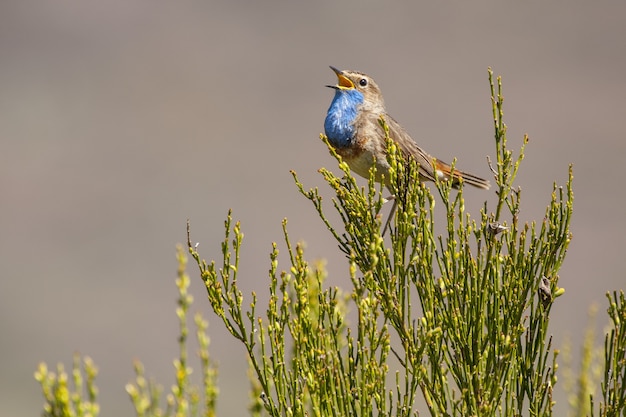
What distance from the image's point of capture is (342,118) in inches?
324

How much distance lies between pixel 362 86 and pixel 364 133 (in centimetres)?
105

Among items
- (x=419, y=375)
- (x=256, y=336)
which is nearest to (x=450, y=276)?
(x=419, y=375)

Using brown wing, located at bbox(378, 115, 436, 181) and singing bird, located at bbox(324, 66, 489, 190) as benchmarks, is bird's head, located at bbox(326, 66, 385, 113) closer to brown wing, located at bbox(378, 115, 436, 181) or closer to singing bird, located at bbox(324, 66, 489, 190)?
singing bird, located at bbox(324, 66, 489, 190)

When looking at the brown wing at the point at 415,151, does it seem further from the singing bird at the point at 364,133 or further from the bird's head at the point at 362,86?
the bird's head at the point at 362,86

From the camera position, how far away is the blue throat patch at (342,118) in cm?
803

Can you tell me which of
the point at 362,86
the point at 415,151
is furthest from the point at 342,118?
the point at 362,86

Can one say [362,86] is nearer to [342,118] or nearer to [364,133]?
[342,118]

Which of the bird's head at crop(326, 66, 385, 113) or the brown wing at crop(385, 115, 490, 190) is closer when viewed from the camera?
the brown wing at crop(385, 115, 490, 190)

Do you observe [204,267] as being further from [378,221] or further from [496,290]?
[496,290]

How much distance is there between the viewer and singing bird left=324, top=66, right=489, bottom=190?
7887mm

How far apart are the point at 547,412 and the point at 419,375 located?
786 millimetres

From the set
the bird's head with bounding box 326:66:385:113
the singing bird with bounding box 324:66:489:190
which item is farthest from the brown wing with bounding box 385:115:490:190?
the bird's head with bounding box 326:66:385:113

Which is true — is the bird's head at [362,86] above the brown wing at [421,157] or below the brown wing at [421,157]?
above

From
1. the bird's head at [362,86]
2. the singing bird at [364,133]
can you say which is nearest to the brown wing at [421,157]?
the singing bird at [364,133]
